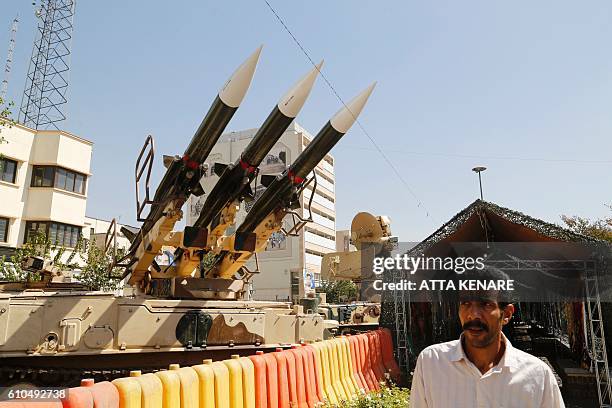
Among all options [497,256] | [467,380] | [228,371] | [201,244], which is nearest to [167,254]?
[201,244]

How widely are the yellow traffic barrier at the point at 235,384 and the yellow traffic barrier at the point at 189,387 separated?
0.41m

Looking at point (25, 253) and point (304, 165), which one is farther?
point (25, 253)

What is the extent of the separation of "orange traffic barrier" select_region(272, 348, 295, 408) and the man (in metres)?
2.75

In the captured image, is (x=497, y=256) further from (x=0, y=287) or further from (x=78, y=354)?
(x=0, y=287)

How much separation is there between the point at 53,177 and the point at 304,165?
15.2 metres

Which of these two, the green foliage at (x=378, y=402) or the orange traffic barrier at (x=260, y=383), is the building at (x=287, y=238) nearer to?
the green foliage at (x=378, y=402)

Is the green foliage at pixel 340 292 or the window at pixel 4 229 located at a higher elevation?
the window at pixel 4 229

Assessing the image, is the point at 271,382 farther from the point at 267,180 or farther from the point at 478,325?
the point at 267,180

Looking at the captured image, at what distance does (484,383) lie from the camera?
197cm

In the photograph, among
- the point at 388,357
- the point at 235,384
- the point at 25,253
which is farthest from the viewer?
the point at 25,253

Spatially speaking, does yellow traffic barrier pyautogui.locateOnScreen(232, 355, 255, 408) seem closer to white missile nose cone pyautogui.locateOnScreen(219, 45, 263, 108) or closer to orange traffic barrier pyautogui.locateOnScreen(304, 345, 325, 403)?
orange traffic barrier pyautogui.locateOnScreen(304, 345, 325, 403)

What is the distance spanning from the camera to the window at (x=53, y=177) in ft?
65.3

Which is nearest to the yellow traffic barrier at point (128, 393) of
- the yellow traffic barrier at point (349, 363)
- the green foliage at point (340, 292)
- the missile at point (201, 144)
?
the yellow traffic barrier at point (349, 363)

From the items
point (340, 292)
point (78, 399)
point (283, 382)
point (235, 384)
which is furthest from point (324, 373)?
point (340, 292)
